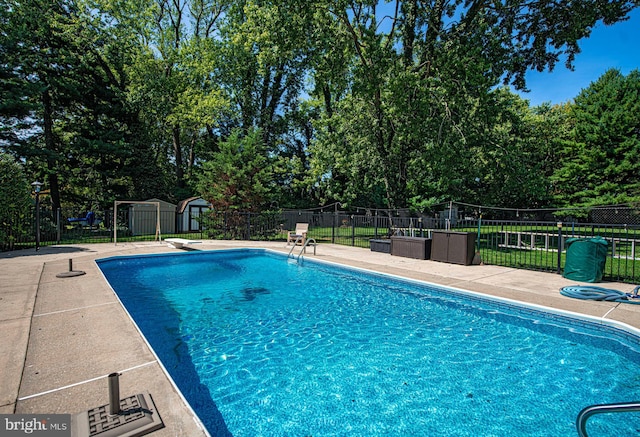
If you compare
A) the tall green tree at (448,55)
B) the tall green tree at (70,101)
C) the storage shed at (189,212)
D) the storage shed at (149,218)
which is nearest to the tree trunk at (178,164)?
the tall green tree at (70,101)

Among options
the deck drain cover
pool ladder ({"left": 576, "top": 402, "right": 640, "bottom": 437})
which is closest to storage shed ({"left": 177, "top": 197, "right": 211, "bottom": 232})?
the deck drain cover

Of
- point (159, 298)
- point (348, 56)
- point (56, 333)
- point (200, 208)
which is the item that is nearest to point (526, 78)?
point (348, 56)

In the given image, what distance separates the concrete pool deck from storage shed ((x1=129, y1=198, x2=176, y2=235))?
36.8 feet

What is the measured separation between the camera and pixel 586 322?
4.95m

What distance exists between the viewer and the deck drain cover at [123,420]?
2.09 meters

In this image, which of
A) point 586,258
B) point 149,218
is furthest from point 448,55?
point 149,218

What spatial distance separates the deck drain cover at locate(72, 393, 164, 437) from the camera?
6.87 feet

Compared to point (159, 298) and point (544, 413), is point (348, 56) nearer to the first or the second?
point (159, 298)

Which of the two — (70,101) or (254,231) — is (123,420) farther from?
(70,101)

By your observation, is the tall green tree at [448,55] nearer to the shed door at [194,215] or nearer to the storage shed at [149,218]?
the shed door at [194,215]

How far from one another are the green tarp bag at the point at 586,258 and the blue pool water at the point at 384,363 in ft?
9.52

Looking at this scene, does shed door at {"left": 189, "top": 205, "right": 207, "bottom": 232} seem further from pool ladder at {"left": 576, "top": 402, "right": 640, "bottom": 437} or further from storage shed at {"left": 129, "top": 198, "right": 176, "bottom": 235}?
pool ladder at {"left": 576, "top": 402, "right": 640, "bottom": 437}

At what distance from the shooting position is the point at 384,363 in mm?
4121

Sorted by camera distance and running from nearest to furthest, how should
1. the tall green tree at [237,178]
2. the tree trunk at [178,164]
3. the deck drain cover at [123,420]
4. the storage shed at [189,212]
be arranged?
the deck drain cover at [123,420], the tall green tree at [237,178], the storage shed at [189,212], the tree trunk at [178,164]
